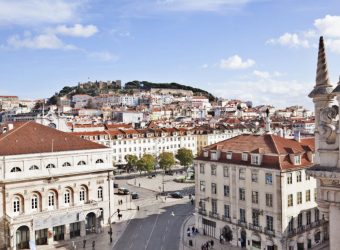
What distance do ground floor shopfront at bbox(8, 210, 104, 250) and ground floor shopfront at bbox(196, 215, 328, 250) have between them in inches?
539

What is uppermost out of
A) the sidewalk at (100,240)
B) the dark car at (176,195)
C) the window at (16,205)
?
the window at (16,205)

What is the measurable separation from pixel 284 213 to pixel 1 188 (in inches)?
1100

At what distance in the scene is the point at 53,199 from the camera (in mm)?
46281

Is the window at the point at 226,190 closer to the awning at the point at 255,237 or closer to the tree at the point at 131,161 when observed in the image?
the awning at the point at 255,237

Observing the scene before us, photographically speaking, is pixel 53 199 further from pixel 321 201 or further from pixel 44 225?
pixel 321 201

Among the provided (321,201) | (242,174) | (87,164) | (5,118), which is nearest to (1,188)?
(87,164)

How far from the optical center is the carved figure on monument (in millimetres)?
12234

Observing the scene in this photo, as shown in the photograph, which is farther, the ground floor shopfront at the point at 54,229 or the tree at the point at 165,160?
the tree at the point at 165,160

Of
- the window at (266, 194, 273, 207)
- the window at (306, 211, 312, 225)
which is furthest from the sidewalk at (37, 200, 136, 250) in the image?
the window at (306, 211, 312, 225)

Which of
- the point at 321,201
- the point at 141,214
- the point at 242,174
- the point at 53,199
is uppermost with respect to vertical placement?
the point at 321,201

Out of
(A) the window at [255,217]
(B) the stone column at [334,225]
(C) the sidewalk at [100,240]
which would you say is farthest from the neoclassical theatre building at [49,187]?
(B) the stone column at [334,225]

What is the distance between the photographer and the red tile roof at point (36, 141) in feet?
148

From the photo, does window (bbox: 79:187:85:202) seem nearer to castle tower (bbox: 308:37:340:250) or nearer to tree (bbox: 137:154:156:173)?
castle tower (bbox: 308:37:340:250)

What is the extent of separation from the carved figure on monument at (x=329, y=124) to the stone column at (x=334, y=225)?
1.98 meters
